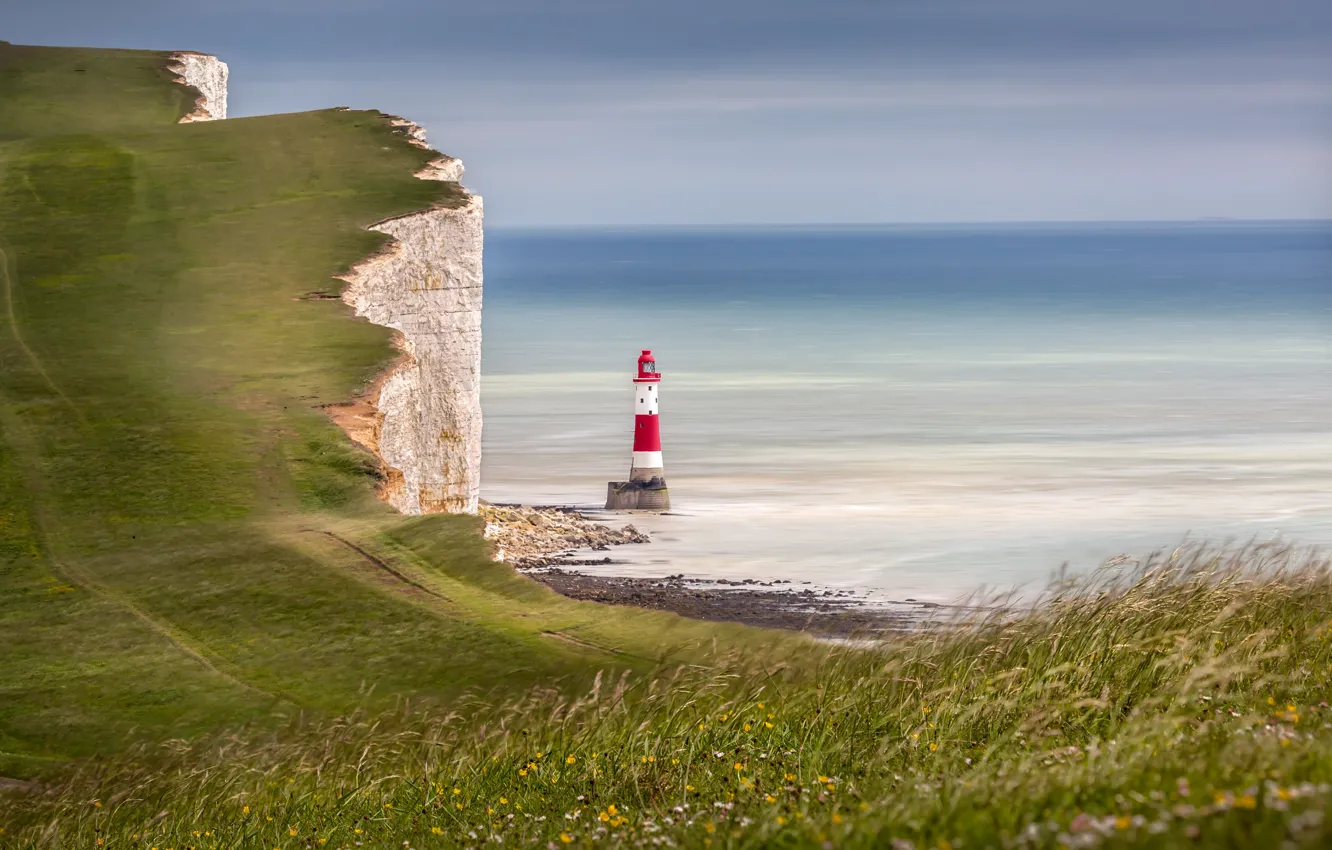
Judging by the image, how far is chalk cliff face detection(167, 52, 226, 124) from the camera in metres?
37.4

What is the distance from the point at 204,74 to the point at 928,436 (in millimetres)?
18074

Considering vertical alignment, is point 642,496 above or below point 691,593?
above

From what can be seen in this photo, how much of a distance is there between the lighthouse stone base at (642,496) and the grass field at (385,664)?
16.5 ft

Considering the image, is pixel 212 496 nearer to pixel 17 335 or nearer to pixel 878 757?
pixel 17 335

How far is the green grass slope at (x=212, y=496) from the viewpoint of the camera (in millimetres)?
12578

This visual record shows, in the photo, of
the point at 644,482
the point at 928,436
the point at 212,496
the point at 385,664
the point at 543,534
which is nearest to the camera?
the point at 385,664

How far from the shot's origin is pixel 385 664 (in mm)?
12828

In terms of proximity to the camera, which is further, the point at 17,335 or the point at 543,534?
the point at 543,534

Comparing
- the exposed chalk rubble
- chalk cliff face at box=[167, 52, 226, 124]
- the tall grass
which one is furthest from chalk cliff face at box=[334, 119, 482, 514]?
chalk cliff face at box=[167, 52, 226, 124]

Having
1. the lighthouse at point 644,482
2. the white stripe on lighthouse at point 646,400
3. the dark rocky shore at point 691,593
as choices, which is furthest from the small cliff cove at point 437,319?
the lighthouse at point 644,482

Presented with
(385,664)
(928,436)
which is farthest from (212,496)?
(928,436)

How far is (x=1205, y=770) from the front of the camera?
535cm

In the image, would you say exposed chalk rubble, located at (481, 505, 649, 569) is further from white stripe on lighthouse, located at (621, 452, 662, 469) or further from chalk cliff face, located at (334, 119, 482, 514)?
white stripe on lighthouse, located at (621, 452, 662, 469)

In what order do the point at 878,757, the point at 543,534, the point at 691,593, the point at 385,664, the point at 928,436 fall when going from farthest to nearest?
1. the point at 928,436
2. the point at 543,534
3. the point at 691,593
4. the point at 385,664
5. the point at 878,757
